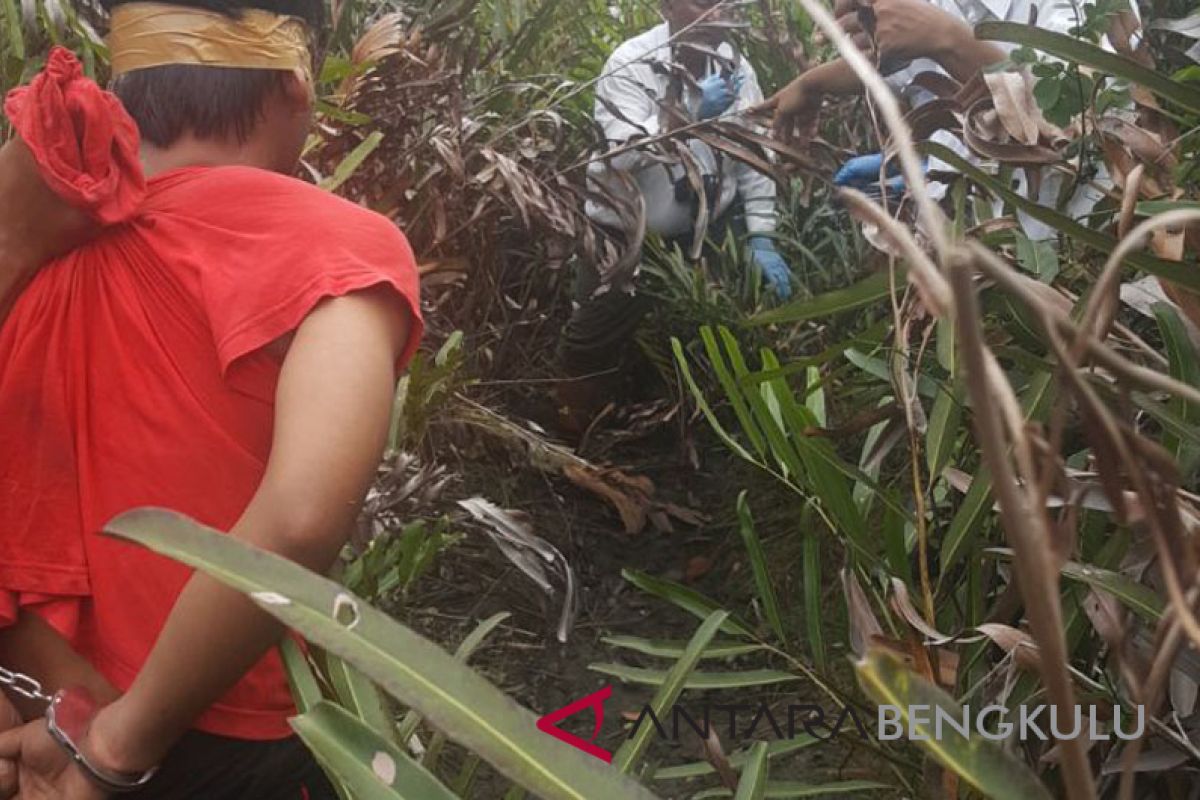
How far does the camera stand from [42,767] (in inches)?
31.8

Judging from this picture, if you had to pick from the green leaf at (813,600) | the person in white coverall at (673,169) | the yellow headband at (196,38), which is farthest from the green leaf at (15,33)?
the person in white coverall at (673,169)

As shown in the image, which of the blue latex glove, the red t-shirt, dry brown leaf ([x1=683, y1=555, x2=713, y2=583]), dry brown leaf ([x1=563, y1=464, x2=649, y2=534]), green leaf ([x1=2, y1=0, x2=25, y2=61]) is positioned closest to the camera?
the red t-shirt

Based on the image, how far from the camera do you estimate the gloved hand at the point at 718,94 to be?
→ 10.4ft

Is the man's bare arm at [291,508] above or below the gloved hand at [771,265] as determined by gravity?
above

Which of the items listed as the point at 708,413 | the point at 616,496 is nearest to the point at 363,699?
the point at 708,413

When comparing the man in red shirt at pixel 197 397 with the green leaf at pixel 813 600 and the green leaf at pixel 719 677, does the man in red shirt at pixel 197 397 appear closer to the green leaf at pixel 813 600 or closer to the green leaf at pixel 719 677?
the green leaf at pixel 719 677

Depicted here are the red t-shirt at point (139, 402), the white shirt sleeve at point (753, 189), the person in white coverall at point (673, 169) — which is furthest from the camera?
the white shirt sleeve at point (753, 189)

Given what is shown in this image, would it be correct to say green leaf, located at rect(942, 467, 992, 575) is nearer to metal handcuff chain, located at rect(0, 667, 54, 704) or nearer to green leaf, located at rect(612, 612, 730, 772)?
green leaf, located at rect(612, 612, 730, 772)

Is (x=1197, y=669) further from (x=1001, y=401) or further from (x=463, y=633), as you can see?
(x=463, y=633)

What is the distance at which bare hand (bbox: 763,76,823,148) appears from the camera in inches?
72.7

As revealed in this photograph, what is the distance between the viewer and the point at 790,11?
140 inches

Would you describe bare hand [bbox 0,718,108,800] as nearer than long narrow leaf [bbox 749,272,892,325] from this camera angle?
Yes

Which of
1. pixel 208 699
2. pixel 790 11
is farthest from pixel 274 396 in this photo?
pixel 790 11

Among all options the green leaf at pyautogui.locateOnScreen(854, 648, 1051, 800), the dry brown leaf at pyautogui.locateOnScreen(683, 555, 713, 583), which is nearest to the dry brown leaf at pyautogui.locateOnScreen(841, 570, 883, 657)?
the green leaf at pyautogui.locateOnScreen(854, 648, 1051, 800)
